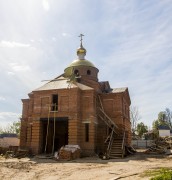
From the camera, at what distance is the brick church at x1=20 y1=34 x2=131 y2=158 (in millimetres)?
26703

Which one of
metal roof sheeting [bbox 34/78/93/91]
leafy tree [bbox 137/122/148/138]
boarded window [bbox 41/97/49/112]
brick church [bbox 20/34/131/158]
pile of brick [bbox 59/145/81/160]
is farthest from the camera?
leafy tree [bbox 137/122/148/138]

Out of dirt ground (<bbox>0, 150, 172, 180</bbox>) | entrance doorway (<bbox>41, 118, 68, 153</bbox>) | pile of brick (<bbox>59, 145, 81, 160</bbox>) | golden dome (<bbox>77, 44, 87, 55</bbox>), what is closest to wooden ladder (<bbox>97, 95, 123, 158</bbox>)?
pile of brick (<bbox>59, 145, 81, 160</bbox>)

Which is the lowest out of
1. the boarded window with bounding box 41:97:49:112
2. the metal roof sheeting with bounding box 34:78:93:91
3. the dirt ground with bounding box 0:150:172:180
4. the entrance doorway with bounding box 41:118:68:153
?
the dirt ground with bounding box 0:150:172:180

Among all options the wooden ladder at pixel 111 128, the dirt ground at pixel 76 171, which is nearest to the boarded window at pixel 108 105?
the wooden ladder at pixel 111 128

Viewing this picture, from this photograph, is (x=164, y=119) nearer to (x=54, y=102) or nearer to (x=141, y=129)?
(x=141, y=129)

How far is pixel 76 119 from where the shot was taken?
1046 inches

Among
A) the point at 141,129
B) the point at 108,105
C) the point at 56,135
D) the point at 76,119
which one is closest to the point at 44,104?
the point at 76,119

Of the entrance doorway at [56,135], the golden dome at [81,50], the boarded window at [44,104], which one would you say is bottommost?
the entrance doorway at [56,135]

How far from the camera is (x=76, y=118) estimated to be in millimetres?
26594

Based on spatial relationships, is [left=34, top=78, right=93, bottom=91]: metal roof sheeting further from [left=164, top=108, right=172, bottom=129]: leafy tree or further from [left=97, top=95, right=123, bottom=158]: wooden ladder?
[left=164, top=108, right=172, bottom=129]: leafy tree

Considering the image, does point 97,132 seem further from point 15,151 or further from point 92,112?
point 15,151

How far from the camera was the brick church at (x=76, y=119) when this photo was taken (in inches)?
1051

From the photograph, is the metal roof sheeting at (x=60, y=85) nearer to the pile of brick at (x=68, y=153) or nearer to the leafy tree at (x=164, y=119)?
the pile of brick at (x=68, y=153)

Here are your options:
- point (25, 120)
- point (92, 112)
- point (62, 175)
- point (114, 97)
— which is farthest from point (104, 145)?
point (62, 175)
